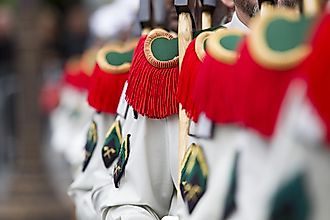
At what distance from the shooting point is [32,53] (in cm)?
1165

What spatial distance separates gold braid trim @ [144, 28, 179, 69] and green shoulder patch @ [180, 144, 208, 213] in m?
0.44

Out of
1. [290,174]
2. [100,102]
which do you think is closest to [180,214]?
[290,174]

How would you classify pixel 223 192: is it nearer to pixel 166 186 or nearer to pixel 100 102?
pixel 166 186

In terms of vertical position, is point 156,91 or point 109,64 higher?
point 156,91

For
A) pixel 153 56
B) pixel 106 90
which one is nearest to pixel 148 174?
pixel 153 56

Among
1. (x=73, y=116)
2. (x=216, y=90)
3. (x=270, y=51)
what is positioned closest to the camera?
(x=270, y=51)

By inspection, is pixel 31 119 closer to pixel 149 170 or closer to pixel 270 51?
pixel 149 170

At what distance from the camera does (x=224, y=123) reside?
2697 mm

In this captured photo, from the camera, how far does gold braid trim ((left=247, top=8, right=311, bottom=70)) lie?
2361 millimetres

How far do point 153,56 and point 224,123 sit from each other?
2.85 feet

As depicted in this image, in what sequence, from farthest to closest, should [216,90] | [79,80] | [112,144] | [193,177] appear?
[79,80] < [112,144] < [193,177] < [216,90]

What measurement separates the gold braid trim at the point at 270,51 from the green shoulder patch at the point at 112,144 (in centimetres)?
147

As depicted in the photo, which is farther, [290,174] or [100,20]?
[100,20]

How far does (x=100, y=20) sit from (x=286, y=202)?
7.27 meters
